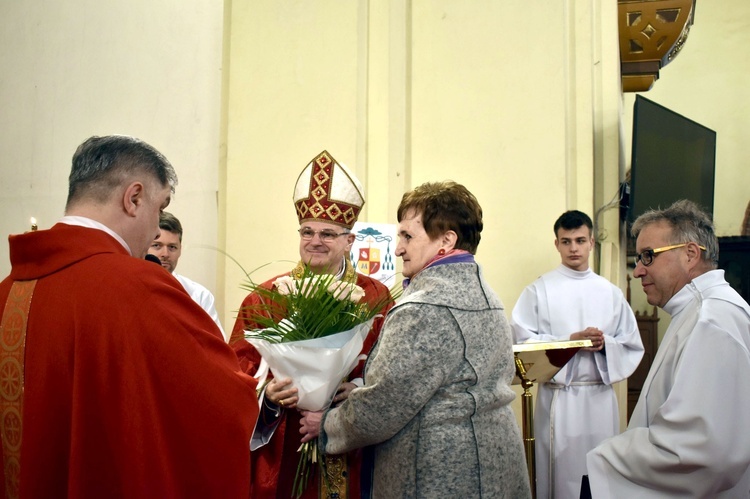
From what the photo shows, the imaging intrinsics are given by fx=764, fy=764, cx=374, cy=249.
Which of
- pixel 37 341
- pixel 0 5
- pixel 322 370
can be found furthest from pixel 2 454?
pixel 0 5

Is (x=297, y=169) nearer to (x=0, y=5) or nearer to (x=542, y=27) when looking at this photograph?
(x=542, y=27)

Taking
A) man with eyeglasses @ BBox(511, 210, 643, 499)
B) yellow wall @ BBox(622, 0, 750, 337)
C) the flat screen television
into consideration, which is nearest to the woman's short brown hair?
man with eyeglasses @ BBox(511, 210, 643, 499)

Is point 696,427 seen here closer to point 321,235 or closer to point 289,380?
point 289,380

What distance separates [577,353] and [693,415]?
262 cm

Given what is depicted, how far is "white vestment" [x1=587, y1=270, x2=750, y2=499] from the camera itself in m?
2.26

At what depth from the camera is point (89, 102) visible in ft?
17.9

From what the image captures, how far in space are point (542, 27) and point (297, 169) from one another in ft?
6.18

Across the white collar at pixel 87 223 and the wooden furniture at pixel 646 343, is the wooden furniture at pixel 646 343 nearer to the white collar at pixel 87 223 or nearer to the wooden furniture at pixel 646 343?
the wooden furniture at pixel 646 343

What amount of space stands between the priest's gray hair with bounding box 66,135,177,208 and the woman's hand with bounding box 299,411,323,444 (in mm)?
1112

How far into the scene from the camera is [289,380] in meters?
2.63

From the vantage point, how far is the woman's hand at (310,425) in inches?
105

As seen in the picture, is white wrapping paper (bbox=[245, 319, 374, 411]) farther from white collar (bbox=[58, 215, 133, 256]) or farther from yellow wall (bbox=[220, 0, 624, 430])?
yellow wall (bbox=[220, 0, 624, 430])

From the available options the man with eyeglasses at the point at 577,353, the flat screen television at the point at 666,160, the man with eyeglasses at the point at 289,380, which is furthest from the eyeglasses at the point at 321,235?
the flat screen television at the point at 666,160

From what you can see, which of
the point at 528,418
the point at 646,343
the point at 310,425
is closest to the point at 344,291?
the point at 310,425
